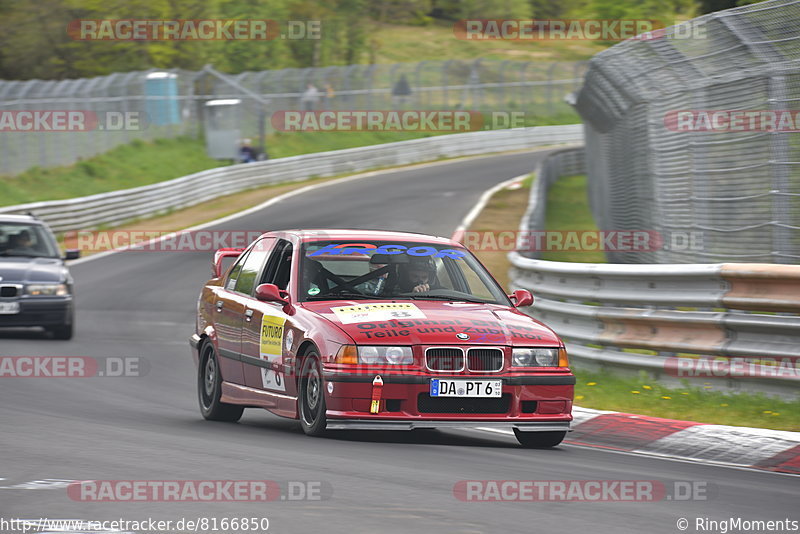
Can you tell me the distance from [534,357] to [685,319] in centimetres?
217

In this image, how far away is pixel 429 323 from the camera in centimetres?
841

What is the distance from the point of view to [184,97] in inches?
1741

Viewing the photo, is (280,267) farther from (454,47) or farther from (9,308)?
(454,47)

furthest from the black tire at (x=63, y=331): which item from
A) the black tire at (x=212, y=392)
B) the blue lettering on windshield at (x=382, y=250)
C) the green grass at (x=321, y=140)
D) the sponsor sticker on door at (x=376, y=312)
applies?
the green grass at (x=321, y=140)

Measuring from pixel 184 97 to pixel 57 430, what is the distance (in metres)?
36.5

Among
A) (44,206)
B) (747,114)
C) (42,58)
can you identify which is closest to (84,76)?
(42,58)

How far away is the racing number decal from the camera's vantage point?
29.5 ft

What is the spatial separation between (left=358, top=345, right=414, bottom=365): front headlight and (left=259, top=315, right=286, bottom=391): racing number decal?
0.95m

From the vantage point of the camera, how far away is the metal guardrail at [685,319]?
931cm

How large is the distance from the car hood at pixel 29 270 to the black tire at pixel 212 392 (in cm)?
601

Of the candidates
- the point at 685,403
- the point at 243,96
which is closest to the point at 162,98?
the point at 243,96

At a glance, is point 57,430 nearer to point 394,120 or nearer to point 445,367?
point 445,367

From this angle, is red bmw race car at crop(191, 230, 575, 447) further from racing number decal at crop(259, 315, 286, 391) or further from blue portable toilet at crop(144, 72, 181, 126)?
blue portable toilet at crop(144, 72, 181, 126)

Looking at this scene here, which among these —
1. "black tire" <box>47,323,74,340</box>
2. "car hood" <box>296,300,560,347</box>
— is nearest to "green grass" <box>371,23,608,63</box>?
"black tire" <box>47,323,74,340</box>
